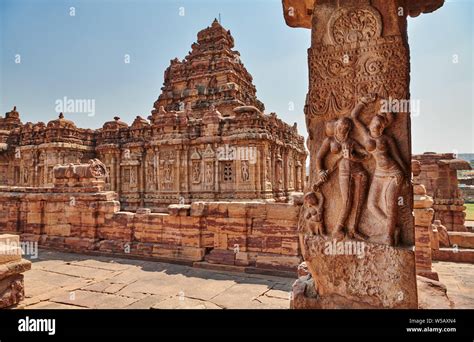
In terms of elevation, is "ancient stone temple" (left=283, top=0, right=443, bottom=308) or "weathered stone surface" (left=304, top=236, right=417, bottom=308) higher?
"ancient stone temple" (left=283, top=0, right=443, bottom=308)

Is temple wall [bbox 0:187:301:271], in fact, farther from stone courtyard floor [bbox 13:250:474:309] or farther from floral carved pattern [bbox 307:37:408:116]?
floral carved pattern [bbox 307:37:408:116]

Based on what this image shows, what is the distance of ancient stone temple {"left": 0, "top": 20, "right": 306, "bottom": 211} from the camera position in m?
16.5

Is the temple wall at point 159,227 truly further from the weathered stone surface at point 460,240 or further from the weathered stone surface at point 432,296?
the weathered stone surface at point 460,240

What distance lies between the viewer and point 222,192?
16.7m

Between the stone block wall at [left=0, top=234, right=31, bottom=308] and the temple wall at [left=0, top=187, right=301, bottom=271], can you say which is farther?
the temple wall at [left=0, top=187, right=301, bottom=271]

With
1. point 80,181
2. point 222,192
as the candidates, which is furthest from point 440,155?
point 80,181

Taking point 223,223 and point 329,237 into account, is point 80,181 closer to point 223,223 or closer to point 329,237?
point 223,223

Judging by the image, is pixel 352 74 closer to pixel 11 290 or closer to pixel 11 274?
pixel 11 274

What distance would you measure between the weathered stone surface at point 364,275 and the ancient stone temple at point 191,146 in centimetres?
1291

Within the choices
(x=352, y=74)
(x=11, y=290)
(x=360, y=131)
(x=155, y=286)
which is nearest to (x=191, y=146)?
(x=155, y=286)

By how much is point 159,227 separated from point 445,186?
12.2 meters

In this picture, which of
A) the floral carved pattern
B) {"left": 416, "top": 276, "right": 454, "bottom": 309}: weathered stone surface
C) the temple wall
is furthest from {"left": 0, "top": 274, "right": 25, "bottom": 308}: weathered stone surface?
{"left": 416, "top": 276, "right": 454, "bottom": 309}: weathered stone surface

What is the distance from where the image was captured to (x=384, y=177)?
8.84ft
